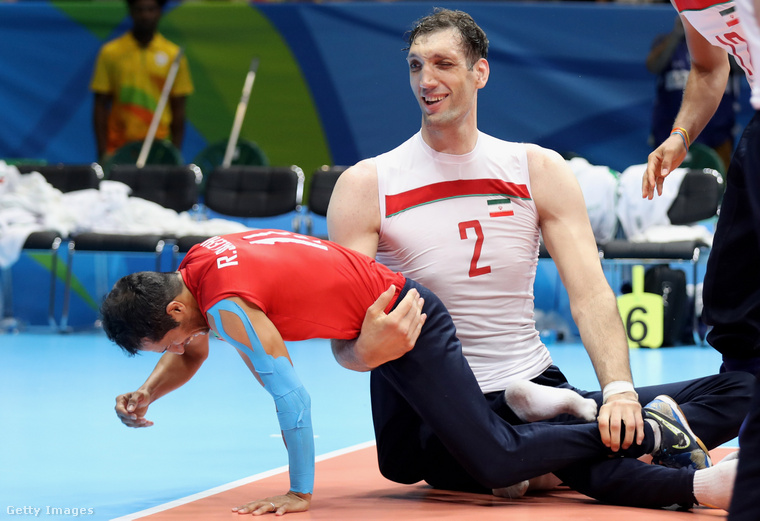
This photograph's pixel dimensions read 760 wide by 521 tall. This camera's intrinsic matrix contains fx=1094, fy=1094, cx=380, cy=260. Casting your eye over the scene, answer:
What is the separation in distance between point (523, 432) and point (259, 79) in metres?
6.82

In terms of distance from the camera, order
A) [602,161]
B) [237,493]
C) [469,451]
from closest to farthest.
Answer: [469,451] < [237,493] < [602,161]

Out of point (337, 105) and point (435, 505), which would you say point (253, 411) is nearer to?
point (435, 505)

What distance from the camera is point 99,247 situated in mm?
7840

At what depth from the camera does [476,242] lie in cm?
338

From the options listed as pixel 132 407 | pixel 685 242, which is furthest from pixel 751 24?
pixel 685 242

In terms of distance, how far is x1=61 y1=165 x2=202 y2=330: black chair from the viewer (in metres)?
7.77

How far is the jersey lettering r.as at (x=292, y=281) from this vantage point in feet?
9.53

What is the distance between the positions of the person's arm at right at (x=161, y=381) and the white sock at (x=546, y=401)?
95cm

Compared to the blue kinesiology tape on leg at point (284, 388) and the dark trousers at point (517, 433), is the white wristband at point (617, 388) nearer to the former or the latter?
the dark trousers at point (517, 433)

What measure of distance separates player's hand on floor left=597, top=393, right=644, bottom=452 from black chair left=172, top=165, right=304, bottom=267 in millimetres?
5343

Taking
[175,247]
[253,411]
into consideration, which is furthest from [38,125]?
[253,411]

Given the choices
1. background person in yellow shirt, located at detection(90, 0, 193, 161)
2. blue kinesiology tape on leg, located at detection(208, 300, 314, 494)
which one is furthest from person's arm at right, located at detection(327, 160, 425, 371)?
background person in yellow shirt, located at detection(90, 0, 193, 161)

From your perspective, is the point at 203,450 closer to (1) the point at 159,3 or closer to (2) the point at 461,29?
(2) the point at 461,29

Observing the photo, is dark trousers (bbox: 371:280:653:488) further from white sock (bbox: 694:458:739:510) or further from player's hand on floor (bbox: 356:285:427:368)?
white sock (bbox: 694:458:739:510)
